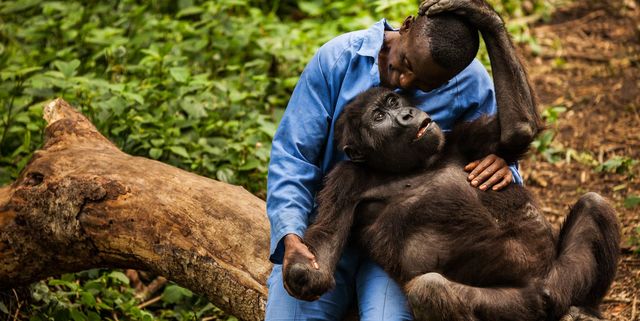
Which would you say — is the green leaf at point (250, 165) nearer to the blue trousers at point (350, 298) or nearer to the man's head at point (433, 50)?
the blue trousers at point (350, 298)

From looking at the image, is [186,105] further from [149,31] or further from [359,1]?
A: [359,1]

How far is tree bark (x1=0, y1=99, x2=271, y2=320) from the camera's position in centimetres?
478

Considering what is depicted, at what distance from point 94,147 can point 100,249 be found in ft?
2.30

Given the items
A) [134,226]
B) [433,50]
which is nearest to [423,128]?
[433,50]

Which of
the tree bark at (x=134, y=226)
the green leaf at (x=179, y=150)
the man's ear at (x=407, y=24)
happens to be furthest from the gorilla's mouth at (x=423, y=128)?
the green leaf at (x=179, y=150)

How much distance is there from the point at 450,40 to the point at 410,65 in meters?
0.27

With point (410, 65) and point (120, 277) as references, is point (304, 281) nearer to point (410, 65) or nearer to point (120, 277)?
point (410, 65)

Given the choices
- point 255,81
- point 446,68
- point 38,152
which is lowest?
point 255,81

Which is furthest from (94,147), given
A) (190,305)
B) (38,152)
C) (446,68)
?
(446,68)

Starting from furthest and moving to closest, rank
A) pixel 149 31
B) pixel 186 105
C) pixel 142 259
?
pixel 149 31
pixel 186 105
pixel 142 259

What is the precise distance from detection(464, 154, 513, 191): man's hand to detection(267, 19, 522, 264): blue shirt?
0.21m

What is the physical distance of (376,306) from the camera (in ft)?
13.6

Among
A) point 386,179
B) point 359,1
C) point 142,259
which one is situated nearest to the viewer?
point 386,179

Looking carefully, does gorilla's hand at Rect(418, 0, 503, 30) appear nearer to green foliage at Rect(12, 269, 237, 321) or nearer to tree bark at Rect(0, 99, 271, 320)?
tree bark at Rect(0, 99, 271, 320)
